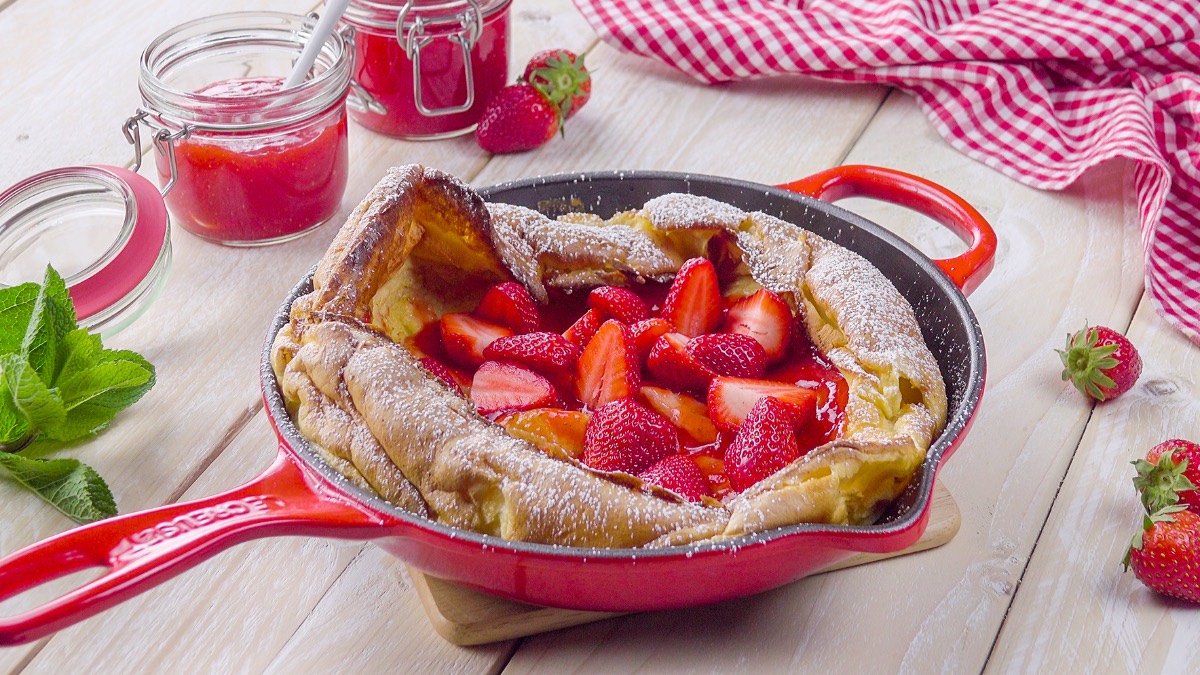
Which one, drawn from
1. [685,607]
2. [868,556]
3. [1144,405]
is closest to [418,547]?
[685,607]

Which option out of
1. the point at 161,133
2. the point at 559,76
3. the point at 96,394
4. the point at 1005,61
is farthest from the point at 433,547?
the point at 1005,61

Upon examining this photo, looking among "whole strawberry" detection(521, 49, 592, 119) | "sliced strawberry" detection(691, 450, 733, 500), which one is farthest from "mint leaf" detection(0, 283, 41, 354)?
"whole strawberry" detection(521, 49, 592, 119)

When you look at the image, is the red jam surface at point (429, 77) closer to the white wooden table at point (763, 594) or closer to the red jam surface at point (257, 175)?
the white wooden table at point (763, 594)

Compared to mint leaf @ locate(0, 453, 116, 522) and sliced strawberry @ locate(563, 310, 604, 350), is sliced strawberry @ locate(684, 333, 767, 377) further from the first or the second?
mint leaf @ locate(0, 453, 116, 522)

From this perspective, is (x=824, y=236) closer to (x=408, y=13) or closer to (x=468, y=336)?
(x=468, y=336)

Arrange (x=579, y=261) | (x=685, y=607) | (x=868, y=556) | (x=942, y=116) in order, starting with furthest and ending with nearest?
(x=942, y=116)
(x=579, y=261)
(x=868, y=556)
(x=685, y=607)

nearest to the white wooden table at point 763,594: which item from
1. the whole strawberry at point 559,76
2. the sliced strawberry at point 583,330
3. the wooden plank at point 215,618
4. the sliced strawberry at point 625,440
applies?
the wooden plank at point 215,618

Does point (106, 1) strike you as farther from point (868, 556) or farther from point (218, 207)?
point (868, 556)
